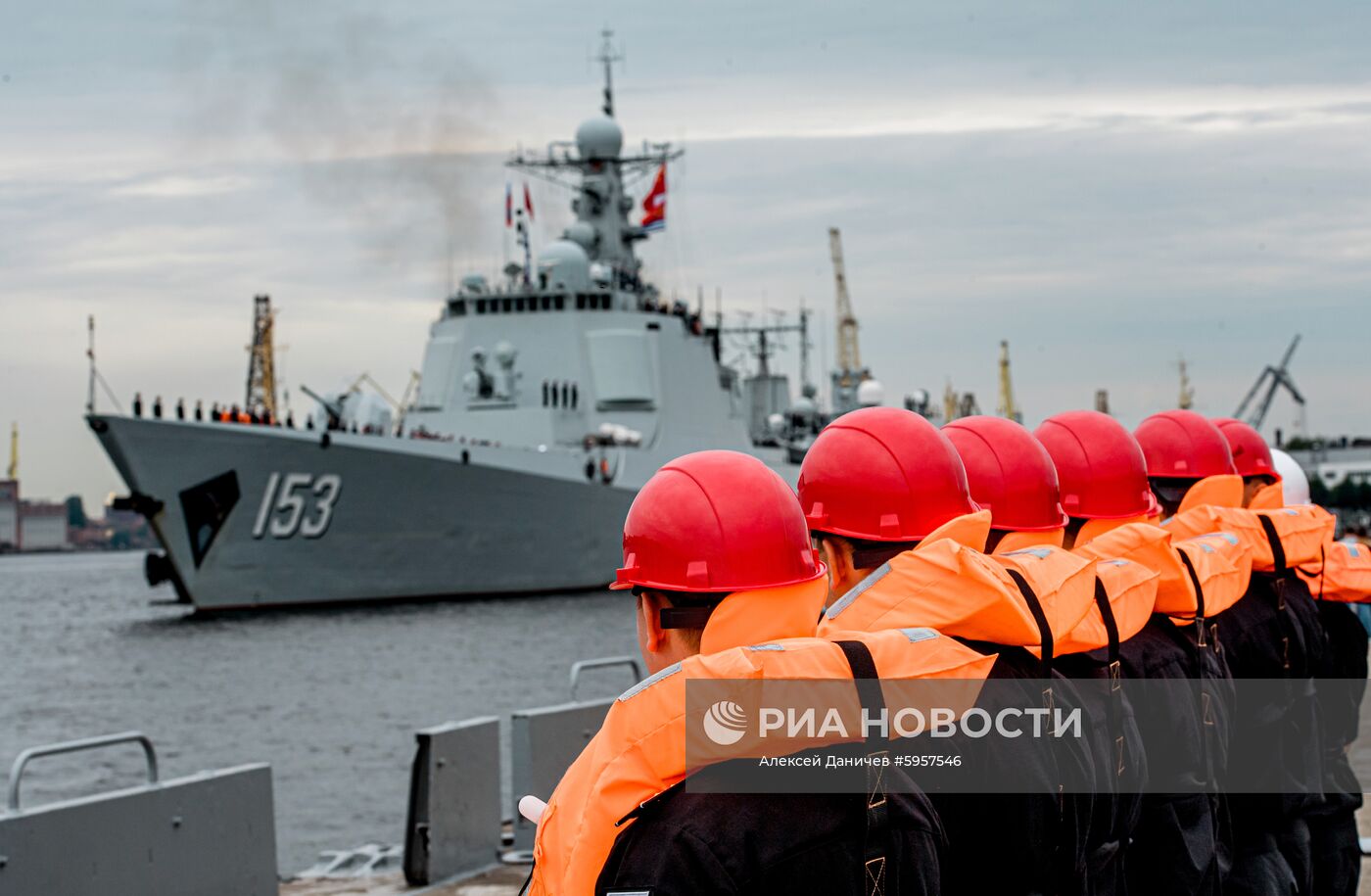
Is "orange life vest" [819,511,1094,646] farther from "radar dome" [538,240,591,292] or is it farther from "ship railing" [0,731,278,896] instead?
"radar dome" [538,240,591,292]

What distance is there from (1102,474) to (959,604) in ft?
6.18

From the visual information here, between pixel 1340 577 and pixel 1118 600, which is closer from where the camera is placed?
pixel 1118 600

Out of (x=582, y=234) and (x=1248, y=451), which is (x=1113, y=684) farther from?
(x=582, y=234)

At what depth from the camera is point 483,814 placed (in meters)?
7.04

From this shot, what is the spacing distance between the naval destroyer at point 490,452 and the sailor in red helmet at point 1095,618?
23.8 meters

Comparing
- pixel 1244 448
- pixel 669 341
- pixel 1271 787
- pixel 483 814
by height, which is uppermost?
pixel 669 341

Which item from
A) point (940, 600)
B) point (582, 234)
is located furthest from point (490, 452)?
point (940, 600)

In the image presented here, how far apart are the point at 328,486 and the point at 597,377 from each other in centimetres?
760

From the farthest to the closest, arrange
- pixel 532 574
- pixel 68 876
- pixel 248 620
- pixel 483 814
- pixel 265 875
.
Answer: pixel 532 574 → pixel 248 620 → pixel 483 814 → pixel 265 875 → pixel 68 876

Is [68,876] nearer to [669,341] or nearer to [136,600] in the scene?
[669,341]

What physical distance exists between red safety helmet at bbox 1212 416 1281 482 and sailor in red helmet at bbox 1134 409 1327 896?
0.78 m

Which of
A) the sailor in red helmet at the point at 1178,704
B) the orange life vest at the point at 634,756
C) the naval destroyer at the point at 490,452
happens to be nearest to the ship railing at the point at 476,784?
the sailor in red helmet at the point at 1178,704

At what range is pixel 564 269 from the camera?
37.3m

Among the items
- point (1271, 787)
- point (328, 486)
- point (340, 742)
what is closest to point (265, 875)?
point (1271, 787)
